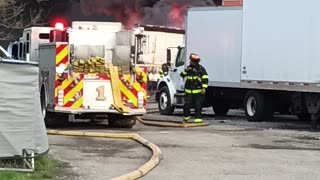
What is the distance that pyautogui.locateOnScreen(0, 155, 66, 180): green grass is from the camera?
802 centimetres

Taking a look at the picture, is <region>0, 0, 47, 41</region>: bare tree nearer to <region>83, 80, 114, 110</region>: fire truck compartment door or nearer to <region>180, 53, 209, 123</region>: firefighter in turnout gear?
<region>180, 53, 209, 123</region>: firefighter in turnout gear

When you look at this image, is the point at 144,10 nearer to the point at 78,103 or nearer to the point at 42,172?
the point at 78,103

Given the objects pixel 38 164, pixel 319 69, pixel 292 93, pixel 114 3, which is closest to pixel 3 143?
pixel 38 164

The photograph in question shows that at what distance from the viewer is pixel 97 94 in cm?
1519

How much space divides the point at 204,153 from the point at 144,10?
28.8 m

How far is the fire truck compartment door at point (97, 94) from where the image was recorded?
15109 millimetres

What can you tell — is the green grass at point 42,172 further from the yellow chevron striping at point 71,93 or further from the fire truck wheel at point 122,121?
the fire truck wheel at point 122,121

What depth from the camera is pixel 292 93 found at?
57.8 ft

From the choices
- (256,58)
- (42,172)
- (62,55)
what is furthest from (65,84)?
(42,172)

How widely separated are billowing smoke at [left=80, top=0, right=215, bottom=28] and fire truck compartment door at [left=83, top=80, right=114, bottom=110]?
2324cm

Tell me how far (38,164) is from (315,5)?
355 inches

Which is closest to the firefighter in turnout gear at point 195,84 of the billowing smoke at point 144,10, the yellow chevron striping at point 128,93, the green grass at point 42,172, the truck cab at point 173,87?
the yellow chevron striping at point 128,93

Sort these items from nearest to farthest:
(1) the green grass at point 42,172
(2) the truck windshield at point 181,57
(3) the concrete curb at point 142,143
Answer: (1) the green grass at point 42,172 < (3) the concrete curb at point 142,143 < (2) the truck windshield at point 181,57

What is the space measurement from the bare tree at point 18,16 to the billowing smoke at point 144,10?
315 cm
